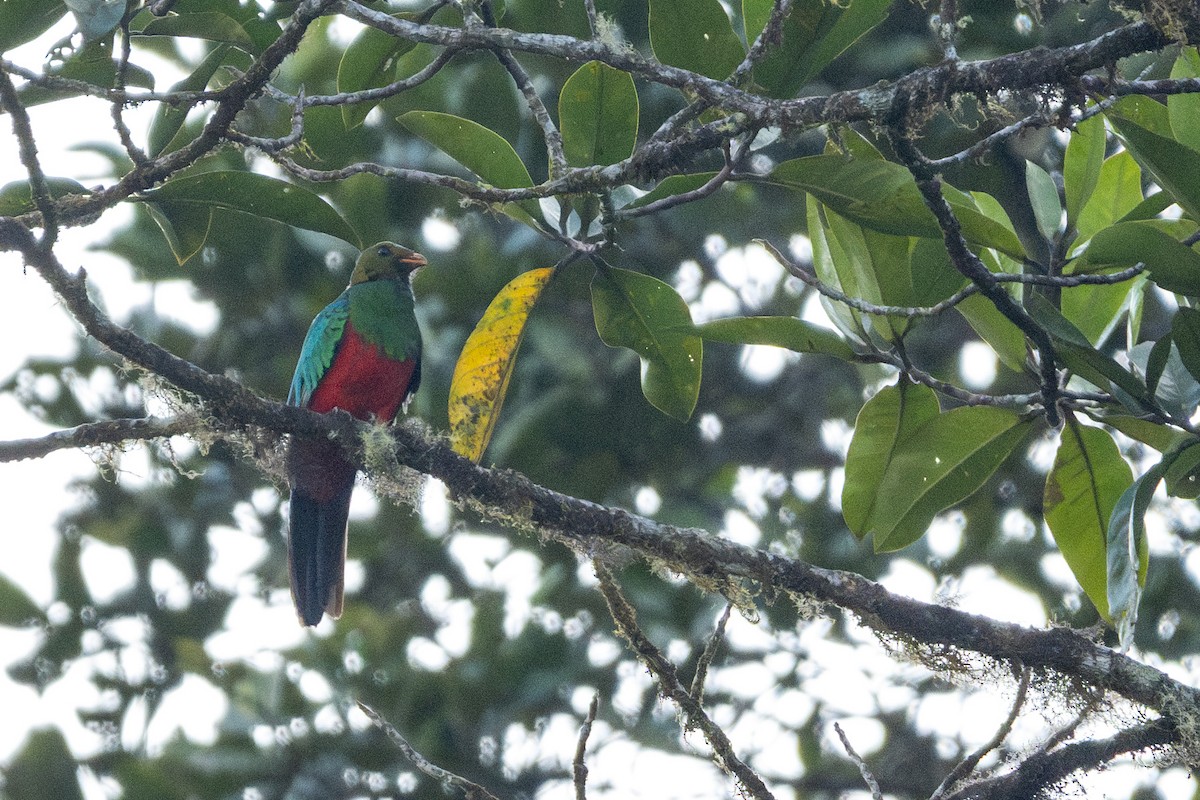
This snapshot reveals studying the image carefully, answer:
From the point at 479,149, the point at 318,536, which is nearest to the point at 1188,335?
the point at 479,149

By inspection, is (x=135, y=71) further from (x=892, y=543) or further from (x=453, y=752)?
(x=453, y=752)

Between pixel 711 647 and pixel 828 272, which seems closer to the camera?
pixel 711 647

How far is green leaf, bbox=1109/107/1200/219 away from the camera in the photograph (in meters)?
2.06

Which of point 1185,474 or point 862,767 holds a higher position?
point 1185,474

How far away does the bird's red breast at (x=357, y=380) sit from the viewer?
4.55m

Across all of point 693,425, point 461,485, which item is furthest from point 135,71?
point 693,425

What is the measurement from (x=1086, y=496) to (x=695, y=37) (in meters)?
1.36

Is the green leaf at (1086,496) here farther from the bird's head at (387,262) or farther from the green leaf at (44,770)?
the green leaf at (44,770)

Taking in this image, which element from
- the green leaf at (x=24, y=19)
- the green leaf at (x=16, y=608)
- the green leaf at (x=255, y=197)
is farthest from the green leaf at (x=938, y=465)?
the green leaf at (x=16, y=608)

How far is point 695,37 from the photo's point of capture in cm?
242

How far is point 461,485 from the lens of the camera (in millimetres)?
2928

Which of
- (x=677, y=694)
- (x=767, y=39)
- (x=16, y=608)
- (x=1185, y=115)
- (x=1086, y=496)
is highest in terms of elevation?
(x=16, y=608)

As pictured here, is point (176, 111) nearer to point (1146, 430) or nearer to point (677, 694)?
point (677, 694)

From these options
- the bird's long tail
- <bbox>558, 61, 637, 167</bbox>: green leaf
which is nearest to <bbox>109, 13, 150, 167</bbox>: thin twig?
<bbox>558, 61, 637, 167</bbox>: green leaf
